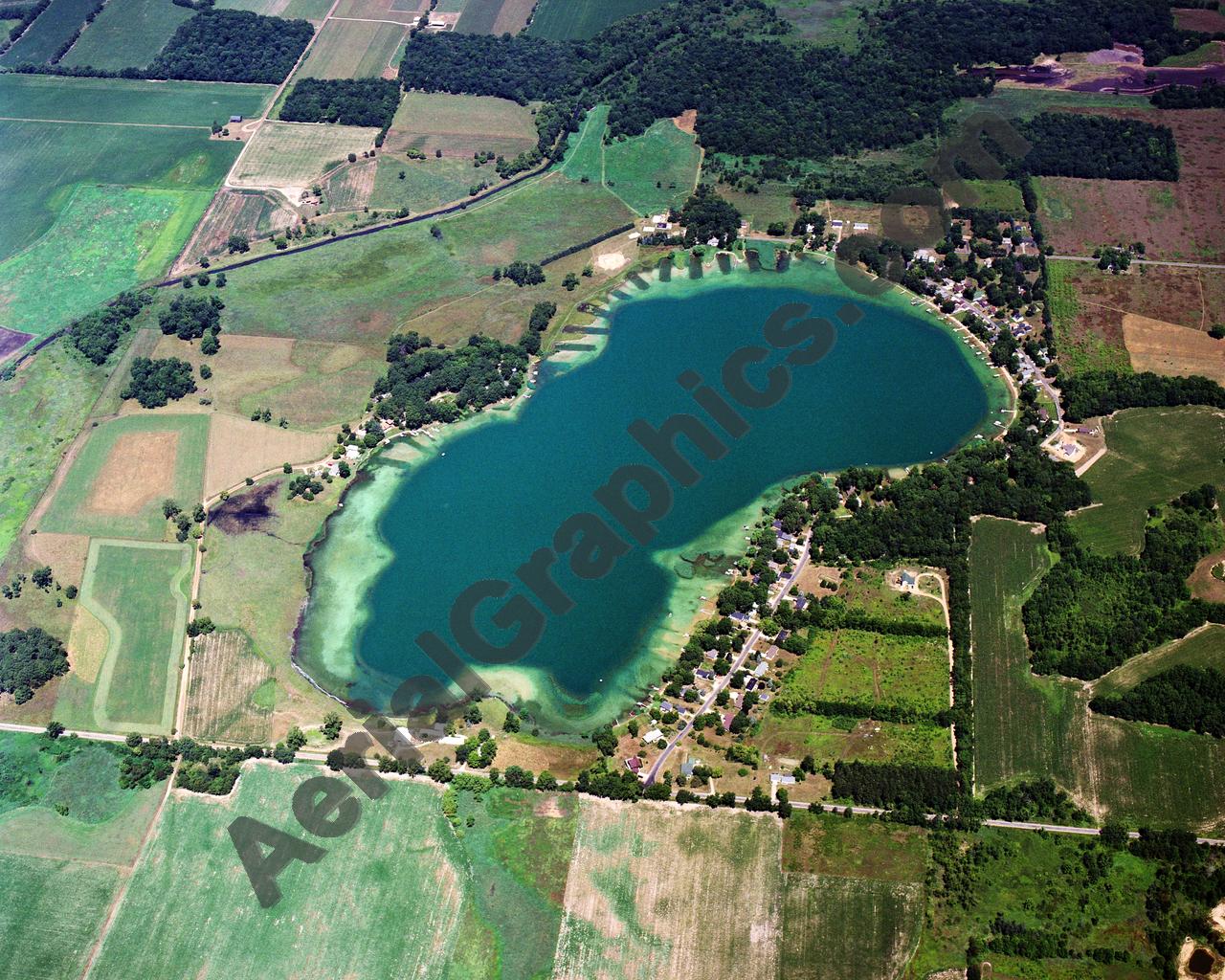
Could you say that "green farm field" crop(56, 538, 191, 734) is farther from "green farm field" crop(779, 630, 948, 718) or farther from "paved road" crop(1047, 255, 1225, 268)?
"paved road" crop(1047, 255, 1225, 268)

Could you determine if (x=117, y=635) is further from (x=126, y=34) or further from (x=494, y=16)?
(x=494, y=16)

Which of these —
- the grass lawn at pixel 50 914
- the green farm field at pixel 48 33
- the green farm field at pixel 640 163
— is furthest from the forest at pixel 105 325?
the green farm field at pixel 48 33

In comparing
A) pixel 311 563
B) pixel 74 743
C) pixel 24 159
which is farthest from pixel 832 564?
pixel 24 159

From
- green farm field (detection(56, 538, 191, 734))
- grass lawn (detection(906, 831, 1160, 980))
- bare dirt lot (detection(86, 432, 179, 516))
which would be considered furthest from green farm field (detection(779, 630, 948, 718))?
bare dirt lot (detection(86, 432, 179, 516))

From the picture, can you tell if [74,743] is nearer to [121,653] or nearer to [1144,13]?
[121,653]

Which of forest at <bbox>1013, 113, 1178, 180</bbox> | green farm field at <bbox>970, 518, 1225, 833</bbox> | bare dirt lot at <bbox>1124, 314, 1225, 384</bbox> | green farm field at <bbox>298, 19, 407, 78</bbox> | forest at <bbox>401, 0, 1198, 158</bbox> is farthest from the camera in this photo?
green farm field at <bbox>298, 19, 407, 78</bbox>

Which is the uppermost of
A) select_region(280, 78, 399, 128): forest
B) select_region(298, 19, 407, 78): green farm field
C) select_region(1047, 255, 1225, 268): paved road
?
select_region(298, 19, 407, 78): green farm field
